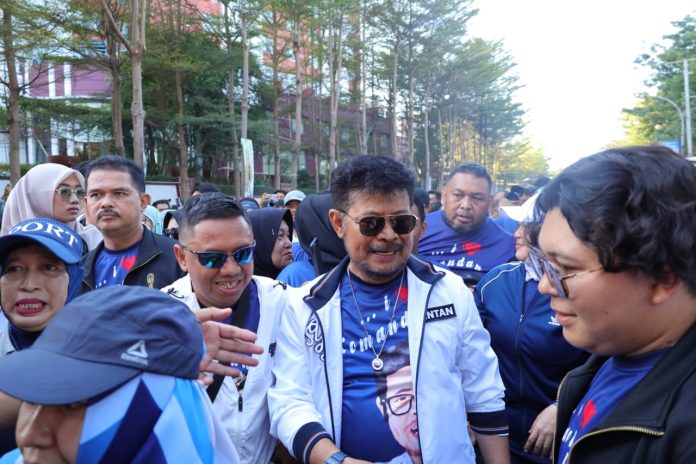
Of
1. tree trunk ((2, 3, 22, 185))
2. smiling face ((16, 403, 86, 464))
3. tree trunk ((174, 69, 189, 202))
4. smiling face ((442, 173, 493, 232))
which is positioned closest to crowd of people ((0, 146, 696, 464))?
smiling face ((16, 403, 86, 464))

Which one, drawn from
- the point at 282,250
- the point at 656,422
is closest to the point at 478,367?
the point at 656,422

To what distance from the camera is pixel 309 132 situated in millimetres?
38031

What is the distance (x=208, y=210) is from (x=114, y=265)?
Answer: 4.26 feet

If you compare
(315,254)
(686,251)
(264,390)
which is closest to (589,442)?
(686,251)

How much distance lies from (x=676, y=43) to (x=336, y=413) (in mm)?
42782

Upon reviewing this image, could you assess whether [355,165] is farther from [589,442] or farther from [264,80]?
[264,80]

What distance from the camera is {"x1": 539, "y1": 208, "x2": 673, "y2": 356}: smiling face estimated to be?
4.46 ft

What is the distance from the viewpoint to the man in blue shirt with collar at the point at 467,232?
13.9 feet

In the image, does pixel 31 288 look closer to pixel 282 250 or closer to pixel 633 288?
pixel 282 250

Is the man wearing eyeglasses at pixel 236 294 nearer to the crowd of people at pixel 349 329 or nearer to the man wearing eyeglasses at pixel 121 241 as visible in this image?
the crowd of people at pixel 349 329

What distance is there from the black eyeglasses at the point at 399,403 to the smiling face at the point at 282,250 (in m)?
1.80

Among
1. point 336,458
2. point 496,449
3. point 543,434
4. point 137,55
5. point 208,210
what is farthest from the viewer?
point 137,55

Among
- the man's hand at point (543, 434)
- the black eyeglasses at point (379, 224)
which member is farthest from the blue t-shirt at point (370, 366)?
the man's hand at point (543, 434)

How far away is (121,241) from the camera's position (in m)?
3.52
